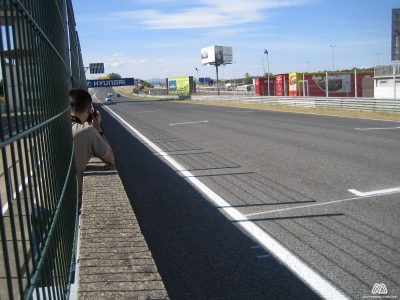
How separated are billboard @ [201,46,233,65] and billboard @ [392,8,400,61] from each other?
208ft

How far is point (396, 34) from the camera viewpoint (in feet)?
172

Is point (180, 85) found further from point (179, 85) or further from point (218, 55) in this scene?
point (218, 55)

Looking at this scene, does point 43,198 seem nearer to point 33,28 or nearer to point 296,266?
point 33,28

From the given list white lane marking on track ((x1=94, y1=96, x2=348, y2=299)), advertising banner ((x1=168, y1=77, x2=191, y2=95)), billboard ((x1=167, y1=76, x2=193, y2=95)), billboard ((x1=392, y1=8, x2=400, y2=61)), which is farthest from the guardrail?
advertising banner ((x1=168, y1=77, x2=191, y2=95))

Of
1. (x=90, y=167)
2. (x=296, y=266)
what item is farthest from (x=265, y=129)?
(x=296, y=266)

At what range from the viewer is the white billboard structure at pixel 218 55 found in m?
116

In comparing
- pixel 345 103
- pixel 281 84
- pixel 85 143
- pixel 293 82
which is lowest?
pixel 345 103

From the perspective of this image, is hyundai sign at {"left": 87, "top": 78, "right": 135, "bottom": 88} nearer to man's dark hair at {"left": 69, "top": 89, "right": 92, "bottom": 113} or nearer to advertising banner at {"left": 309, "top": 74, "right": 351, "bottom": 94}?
advertising banner at {"left": 309, "top": 74, "right": 351, "bottom": 94}

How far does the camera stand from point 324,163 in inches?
384

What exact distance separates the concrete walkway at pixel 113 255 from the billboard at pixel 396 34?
53197 mm

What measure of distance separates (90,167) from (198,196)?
1.96 metres

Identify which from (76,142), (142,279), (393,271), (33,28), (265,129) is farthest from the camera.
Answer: (265,129)

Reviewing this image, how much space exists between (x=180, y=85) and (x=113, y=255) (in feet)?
375

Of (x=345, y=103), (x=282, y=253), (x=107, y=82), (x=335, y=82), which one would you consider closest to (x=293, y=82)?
(x=335, y=82)
